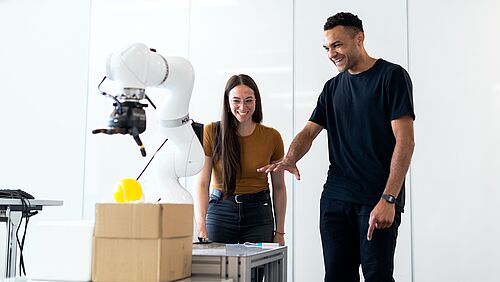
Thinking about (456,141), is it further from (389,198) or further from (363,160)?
(389,198)

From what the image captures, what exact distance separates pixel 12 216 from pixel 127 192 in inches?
63.3

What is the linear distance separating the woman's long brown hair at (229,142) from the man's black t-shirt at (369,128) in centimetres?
59

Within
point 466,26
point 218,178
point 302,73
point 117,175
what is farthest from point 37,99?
point 466,26

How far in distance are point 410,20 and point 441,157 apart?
35.1 inches

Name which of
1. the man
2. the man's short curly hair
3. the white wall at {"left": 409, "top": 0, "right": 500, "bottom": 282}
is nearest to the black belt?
the man

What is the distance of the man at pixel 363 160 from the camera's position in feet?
6.54

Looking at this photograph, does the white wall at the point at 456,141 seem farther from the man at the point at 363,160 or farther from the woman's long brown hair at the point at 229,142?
the man at the point at 363,160

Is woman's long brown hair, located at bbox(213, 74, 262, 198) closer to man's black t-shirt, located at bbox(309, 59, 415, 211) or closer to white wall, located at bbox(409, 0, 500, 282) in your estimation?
man's black t-shirt, located at bbox(309, 59, 415, 211)

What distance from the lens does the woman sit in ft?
8.59

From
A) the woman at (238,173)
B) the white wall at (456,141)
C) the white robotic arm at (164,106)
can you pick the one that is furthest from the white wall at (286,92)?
the white robotic arm at (164,106)

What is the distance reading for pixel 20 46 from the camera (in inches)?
176

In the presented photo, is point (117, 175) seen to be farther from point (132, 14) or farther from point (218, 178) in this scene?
Result: point (218, 178)

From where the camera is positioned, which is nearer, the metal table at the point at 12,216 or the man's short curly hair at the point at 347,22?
the man's short curly hair at the point at 347,22

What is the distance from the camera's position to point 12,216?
292 cm
